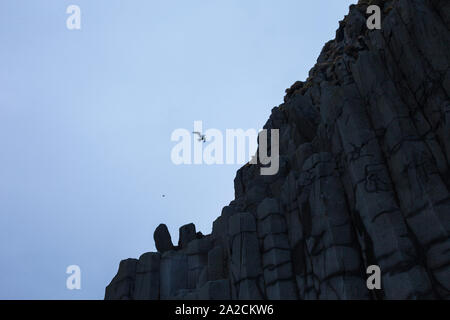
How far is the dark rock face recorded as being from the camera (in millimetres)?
13758

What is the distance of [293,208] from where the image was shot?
2008 centimetres

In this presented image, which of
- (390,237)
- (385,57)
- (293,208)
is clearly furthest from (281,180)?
(390,237)

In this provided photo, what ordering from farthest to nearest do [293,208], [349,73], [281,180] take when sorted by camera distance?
[281,180] → [349,73] → [293,208]

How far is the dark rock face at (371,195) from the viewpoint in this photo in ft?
45.1

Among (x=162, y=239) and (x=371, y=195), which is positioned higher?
(x=162, y=239)

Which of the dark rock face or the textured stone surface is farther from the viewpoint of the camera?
the textured stone surface

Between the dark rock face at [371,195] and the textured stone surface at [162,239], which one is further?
the textured stone surface at [162,239]

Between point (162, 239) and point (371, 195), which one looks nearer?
point (371, 195)

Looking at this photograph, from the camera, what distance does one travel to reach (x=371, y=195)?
50.5ft

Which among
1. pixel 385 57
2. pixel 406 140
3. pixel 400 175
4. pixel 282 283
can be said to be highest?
pixel 385 57
